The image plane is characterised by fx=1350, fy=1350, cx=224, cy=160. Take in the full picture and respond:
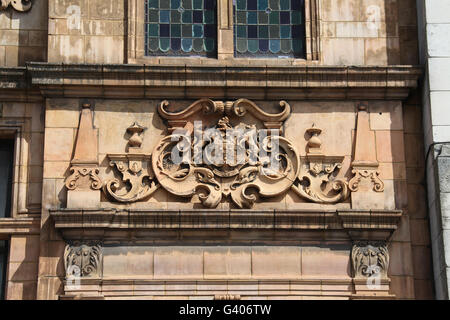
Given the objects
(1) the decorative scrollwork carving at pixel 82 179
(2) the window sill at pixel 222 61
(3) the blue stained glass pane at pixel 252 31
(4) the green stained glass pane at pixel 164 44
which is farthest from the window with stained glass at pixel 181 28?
(1) the decorative scrollwork carving at pixel 82 179

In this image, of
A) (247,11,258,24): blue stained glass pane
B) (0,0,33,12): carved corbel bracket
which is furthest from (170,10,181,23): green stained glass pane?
(0,0,33,12): carved corbel bracket

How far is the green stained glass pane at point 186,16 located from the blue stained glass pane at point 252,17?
0.99 m

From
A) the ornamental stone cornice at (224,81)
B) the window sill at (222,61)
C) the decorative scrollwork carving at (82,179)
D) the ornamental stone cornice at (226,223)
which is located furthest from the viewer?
the window sill at (222,61)

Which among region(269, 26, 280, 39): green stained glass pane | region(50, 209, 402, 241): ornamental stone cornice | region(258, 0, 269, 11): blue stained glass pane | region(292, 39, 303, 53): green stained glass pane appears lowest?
region(50, 209, 402, 241): ornamental stone cornice

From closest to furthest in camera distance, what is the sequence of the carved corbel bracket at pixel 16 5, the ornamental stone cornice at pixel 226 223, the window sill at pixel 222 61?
the ornamental stone cornice at pixel 226 223 → the window sill at pixel 222 61 → the carved corbel bracket at pixel 16 5

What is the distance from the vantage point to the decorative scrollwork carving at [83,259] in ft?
69.8

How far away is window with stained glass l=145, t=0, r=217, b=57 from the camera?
2294 cm

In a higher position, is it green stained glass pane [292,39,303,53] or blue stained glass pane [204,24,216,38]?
blue stained glass pane [204,24,216,38]

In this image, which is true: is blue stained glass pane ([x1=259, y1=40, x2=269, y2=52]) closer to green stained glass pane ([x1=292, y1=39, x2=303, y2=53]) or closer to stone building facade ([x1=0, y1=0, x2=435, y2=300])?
stone building facade ([x1=0, y1=0, x2=435, y2=300])

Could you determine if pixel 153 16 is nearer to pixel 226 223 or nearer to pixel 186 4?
pixel 186 4

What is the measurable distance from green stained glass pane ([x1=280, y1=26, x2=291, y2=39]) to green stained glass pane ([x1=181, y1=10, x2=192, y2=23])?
158 centimetres

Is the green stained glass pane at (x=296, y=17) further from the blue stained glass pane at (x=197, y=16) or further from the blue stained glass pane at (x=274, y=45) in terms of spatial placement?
the blue stained glass pane at (x=197, y=16)

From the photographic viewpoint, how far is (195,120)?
22359 mm
